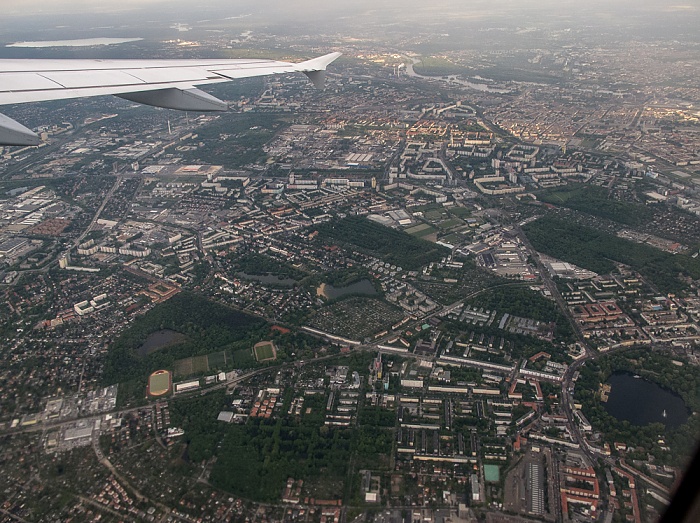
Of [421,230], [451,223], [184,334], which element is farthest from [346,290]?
[451,223]

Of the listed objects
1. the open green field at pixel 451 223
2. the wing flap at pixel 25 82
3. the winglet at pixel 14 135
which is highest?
the wing flap at pixel 25 82

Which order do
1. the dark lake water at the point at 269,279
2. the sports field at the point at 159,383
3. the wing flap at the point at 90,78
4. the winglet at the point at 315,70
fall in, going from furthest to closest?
the dark lake water at the point at 269,279 → the sports field at the point at 159,383 → the winglet at the point at 315,70 → the wing flap at the point at 90,78

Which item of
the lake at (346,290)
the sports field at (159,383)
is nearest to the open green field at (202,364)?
the sports field at (159,383)

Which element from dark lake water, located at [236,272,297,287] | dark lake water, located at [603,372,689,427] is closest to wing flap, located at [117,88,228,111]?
dark lake water, located at [236,272,297,287]

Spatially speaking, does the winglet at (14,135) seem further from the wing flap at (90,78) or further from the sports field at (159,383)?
the sports field at (159,383)

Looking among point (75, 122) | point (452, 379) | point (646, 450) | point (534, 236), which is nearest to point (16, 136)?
point (452, 379)
